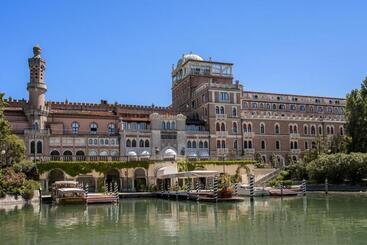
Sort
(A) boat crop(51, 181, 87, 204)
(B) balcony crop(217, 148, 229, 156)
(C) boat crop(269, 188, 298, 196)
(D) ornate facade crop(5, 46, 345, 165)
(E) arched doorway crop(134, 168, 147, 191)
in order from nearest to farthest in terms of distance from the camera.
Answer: (A) boat crop(51, 181, 87, 204)
(C) boat crop(269, 188, 298, 196)
(E) arched doorway crop(134, 168, 147, 191)
(D) ornate facade crop(5, 46, 345, 165)
(B) balcony crop(217, 148, 229, 156)

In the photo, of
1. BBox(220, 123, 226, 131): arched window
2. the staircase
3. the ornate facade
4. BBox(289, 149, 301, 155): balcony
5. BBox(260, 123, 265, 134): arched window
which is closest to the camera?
the staircase

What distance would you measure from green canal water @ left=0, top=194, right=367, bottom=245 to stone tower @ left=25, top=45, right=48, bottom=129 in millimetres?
31395

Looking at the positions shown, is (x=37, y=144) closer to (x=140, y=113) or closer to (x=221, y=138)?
(x=140, y=113)

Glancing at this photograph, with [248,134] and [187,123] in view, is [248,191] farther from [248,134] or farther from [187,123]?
[248,134]

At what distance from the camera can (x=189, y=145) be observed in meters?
75.4

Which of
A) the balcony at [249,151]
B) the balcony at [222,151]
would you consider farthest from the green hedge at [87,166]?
the balcony at [249,151]

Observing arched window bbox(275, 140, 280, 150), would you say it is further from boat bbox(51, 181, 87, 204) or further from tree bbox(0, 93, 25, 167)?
tree bbox(0, 93, 25, 167)

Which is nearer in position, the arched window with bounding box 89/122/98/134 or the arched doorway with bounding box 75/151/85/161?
the arched doorway with bounding box 75/151/85/161

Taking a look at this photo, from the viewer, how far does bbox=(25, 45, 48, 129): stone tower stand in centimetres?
6825

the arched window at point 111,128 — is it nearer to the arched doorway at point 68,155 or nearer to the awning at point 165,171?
the arched doorway at point 68,155

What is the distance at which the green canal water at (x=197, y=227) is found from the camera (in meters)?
22.5

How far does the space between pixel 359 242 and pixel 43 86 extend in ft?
186

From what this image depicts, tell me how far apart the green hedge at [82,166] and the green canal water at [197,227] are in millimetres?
23580

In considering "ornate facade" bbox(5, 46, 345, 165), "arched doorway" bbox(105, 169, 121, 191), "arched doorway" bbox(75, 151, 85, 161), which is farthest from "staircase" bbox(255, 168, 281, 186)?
"arched doorway" bbox(75, 151, 85, 161)
